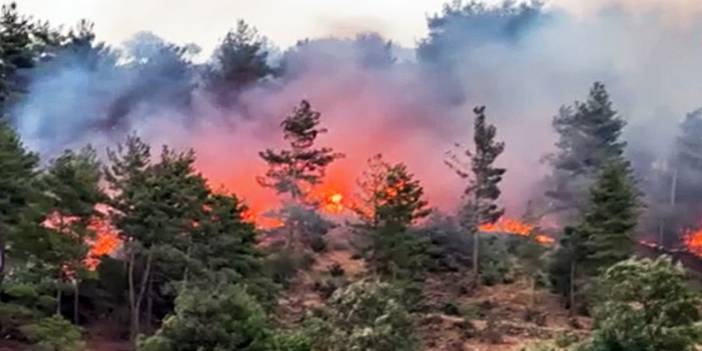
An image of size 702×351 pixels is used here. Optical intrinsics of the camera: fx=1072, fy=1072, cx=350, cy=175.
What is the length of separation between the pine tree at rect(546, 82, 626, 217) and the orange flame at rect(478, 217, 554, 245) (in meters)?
2.07

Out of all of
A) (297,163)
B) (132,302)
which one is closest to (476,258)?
(297,163)

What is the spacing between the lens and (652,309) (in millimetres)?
35031

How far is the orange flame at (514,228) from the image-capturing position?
6681 centimetres

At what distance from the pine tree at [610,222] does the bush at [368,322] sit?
61.0ft

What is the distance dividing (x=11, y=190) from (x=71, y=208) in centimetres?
452

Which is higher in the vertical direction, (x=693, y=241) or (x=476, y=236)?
(x=693, y=241)

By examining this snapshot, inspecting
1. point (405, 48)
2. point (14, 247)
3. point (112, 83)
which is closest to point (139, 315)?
point (14, 247)

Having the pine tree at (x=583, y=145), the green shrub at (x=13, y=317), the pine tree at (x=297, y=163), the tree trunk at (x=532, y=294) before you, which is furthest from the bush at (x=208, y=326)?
the pine tree at (x=583, y=145)

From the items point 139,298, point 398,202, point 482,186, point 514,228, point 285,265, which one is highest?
point 482,186

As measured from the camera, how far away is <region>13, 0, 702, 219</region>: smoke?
81.1 meters

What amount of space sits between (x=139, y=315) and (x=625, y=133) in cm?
4776

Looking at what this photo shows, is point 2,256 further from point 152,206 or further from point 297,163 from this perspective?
point 297,163

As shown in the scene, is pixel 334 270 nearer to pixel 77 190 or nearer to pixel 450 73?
pixel 77 190

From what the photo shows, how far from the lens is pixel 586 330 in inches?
2069
